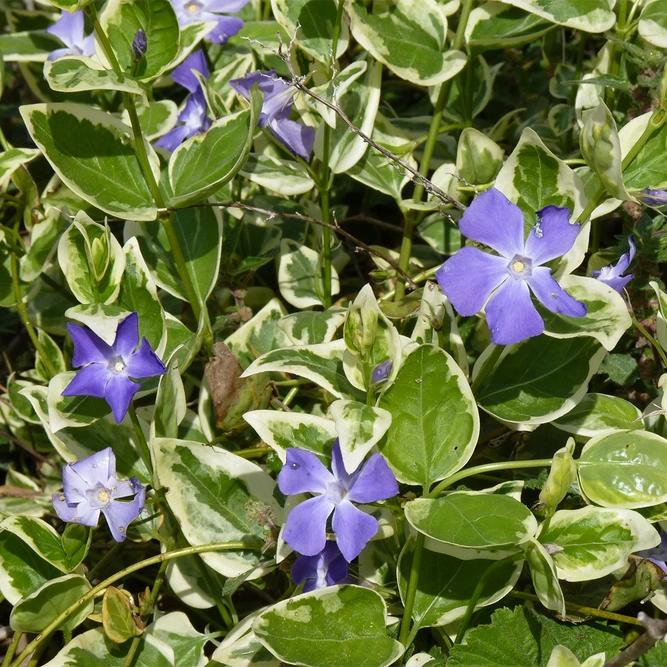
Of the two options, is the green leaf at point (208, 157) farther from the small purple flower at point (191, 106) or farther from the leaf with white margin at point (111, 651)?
the leaf with white margin at point (111, 651)

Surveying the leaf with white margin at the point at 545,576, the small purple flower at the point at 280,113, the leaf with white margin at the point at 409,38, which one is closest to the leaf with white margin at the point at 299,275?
the small purple flower at the point at 280,113

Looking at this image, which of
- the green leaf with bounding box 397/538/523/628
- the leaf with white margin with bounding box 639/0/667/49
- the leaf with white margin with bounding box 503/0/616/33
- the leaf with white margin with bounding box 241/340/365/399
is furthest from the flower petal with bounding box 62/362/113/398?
the leaf with white margin with bounding box 639/0/667/49

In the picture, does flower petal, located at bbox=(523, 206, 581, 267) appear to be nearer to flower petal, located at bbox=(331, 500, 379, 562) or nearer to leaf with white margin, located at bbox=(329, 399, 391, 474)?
leaf with white margin, located at bbox=(329, 399, 391, 474)

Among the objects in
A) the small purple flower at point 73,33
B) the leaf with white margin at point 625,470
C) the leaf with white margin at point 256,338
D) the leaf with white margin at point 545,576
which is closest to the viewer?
the leaf with white margin at point 545,576

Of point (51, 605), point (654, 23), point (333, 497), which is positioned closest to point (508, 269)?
point (333, 497)

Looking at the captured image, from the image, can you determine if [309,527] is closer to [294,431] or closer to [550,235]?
[294,431]

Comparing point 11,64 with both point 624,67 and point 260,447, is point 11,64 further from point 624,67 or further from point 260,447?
point 624,67

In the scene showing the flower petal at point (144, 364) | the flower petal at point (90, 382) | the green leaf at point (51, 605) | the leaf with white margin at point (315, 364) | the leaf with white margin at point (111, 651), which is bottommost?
the leaf with white margin at point (111, 651)
